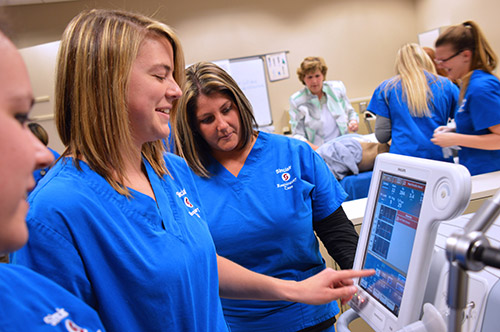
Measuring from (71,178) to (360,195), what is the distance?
2.53 m

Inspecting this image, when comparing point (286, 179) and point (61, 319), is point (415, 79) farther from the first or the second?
point (61, 319)

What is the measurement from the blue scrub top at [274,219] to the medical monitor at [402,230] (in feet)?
1.11

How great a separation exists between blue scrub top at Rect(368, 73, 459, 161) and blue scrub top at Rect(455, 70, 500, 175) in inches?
14.7

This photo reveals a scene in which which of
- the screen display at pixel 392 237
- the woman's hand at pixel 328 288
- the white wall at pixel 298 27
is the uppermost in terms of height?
the white wall at pixel 298 27

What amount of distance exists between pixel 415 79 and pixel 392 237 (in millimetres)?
1932

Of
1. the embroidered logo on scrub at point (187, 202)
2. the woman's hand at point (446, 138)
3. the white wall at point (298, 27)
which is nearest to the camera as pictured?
the embroidered logo on scrub at point (187, 202)

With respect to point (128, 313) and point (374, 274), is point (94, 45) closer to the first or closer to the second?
point (128, 313)

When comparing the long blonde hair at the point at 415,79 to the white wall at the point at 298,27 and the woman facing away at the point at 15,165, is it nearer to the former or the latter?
the woman facing away at the point at 15,165

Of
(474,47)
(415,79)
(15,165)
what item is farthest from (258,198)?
(415,79)

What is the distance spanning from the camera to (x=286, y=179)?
45.1 inches

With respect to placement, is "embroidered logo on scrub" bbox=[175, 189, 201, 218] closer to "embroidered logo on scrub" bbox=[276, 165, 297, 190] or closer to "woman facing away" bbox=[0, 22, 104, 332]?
"embroidered logo on scrub" bbox=[276, 165, 297, 190]

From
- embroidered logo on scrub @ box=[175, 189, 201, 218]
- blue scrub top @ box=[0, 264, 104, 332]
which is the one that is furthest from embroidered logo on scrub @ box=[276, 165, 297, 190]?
blue scrub top @ box=[0, 264, 104, 332]

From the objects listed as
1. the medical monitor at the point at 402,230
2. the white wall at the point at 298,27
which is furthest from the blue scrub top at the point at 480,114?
the white wall at the point at 298,27

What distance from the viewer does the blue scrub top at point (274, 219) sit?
3.59ft
